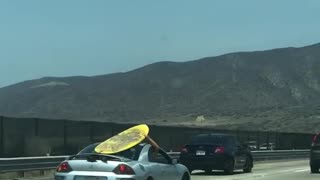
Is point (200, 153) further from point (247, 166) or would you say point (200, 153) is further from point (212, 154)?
point (247, 166)

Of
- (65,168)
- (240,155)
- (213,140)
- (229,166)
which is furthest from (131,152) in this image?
(240,155)

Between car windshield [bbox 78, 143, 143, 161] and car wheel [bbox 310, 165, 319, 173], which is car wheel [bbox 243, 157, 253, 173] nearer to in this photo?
car wheel [bbox 310, 165, 319, 173]

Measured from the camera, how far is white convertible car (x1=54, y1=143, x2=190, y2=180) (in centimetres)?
1340

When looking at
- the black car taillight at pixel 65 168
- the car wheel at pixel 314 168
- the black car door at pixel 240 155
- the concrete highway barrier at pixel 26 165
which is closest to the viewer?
the black car taillight at pixel 65 168

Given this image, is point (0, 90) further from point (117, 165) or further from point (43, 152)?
point (117, 165)

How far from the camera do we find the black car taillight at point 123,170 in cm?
1337

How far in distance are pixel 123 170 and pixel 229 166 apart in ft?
42.3

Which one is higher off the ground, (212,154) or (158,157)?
(158,157)

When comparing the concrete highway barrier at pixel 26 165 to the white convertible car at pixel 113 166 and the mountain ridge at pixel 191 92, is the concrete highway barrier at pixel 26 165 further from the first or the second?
the mountain ridge at pixel 191 92

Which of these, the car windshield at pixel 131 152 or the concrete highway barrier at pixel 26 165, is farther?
the concrete highway barrier at pixel 26 165

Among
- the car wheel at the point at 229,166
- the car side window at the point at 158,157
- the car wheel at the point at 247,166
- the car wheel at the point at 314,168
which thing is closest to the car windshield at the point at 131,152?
the car side window at the point at 158,157

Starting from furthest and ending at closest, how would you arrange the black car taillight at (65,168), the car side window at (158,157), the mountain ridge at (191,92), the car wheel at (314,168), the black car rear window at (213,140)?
1. the mountain ridge at (191,92)
2. the car wheel at (314,168)
3. the black car rear window at (213,140)
4. the car side window at (158,157)
5. the black car taillight at (65,168)

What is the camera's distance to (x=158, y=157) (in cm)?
1489

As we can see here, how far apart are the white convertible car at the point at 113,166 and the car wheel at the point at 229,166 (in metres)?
11.4
